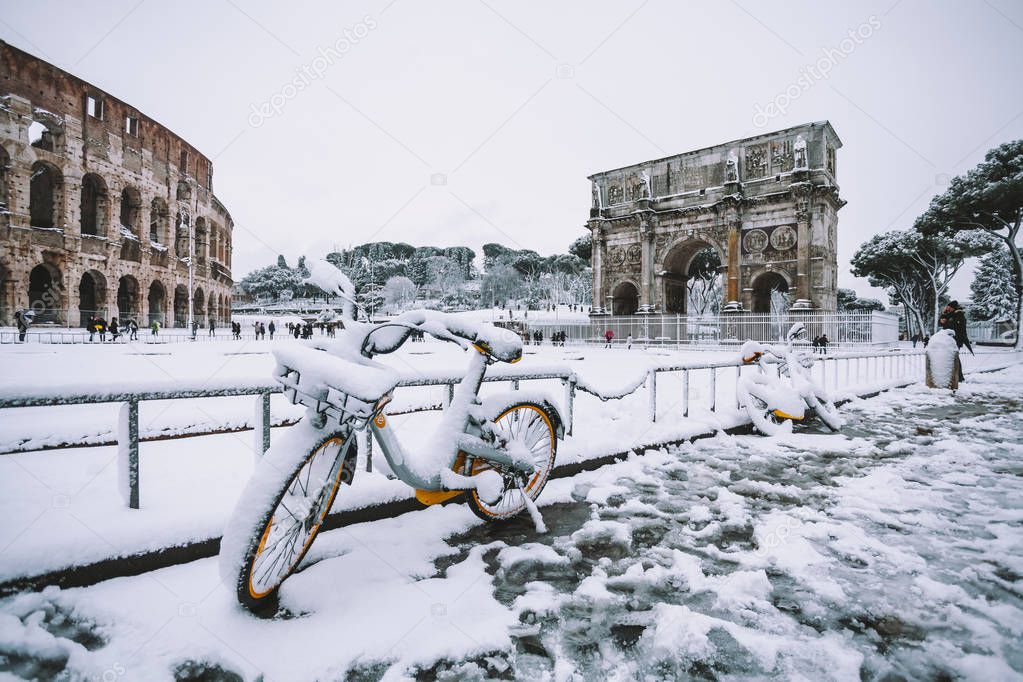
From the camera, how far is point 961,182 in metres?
28.9

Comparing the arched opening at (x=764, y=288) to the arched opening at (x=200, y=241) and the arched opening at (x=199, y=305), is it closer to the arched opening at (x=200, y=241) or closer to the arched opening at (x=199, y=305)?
the arched opening at (x=199, y=305)

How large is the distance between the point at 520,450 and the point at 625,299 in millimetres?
38135

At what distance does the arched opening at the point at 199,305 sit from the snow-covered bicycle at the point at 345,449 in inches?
2017

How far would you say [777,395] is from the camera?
22.0 feet

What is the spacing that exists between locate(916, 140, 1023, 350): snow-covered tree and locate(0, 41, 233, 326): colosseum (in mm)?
53773

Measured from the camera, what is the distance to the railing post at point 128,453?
2740 mm

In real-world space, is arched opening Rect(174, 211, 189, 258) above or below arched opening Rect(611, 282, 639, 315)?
above

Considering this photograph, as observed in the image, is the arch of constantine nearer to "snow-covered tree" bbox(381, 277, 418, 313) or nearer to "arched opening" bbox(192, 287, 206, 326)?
"arched opening" bbox(192, 287, 206, 326)

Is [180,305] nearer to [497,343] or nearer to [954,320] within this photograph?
[497,343]

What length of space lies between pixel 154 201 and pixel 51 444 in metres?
47.7

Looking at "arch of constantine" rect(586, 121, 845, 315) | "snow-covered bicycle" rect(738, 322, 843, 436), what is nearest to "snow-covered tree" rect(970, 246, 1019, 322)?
"arch of constantine" rect(586, 121, 845, 315)

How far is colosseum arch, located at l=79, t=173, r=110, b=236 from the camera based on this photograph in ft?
117

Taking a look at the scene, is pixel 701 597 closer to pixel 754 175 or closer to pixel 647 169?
pixel 754 175

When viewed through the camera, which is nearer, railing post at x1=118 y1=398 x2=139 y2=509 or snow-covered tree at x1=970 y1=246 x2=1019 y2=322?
railing post at x1=118 y1=398 x2=139 y2=509
